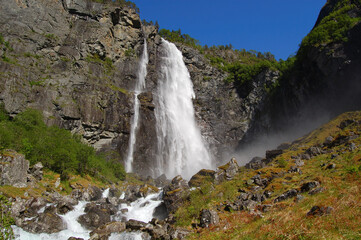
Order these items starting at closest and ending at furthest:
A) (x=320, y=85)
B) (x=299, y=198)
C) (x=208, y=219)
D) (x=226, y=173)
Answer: (x=299, y=198)
(x=208, y=219)
(x=226, y=173)
(x=320, y=85)

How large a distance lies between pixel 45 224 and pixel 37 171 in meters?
8.68

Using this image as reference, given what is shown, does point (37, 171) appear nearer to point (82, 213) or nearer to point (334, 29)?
point (82, 213)

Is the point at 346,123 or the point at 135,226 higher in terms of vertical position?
the point at 346,123

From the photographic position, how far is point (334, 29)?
36.2 meters

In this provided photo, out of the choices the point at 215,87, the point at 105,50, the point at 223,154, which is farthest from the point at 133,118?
the point at 215,87

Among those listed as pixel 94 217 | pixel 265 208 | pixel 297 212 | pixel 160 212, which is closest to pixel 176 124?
pixel 160 212

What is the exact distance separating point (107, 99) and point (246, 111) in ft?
101

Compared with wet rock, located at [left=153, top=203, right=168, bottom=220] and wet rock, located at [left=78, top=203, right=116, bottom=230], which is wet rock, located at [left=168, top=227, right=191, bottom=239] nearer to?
wet rock, located at [left=153, top=203, right=168, bottom=220]

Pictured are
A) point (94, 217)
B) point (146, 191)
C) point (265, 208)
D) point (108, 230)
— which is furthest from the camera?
point (146, 191)

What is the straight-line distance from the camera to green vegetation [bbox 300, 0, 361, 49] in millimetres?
34438

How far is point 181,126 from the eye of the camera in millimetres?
46344

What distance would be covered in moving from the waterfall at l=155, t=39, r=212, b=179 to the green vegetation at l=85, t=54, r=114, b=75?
10178 mm

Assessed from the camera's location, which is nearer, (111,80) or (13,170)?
(13,170)

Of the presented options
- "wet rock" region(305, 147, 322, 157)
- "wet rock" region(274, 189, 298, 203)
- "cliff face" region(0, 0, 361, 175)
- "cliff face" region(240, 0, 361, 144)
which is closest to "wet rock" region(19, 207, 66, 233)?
"wet rock" region(274, 189, 298, 203)
